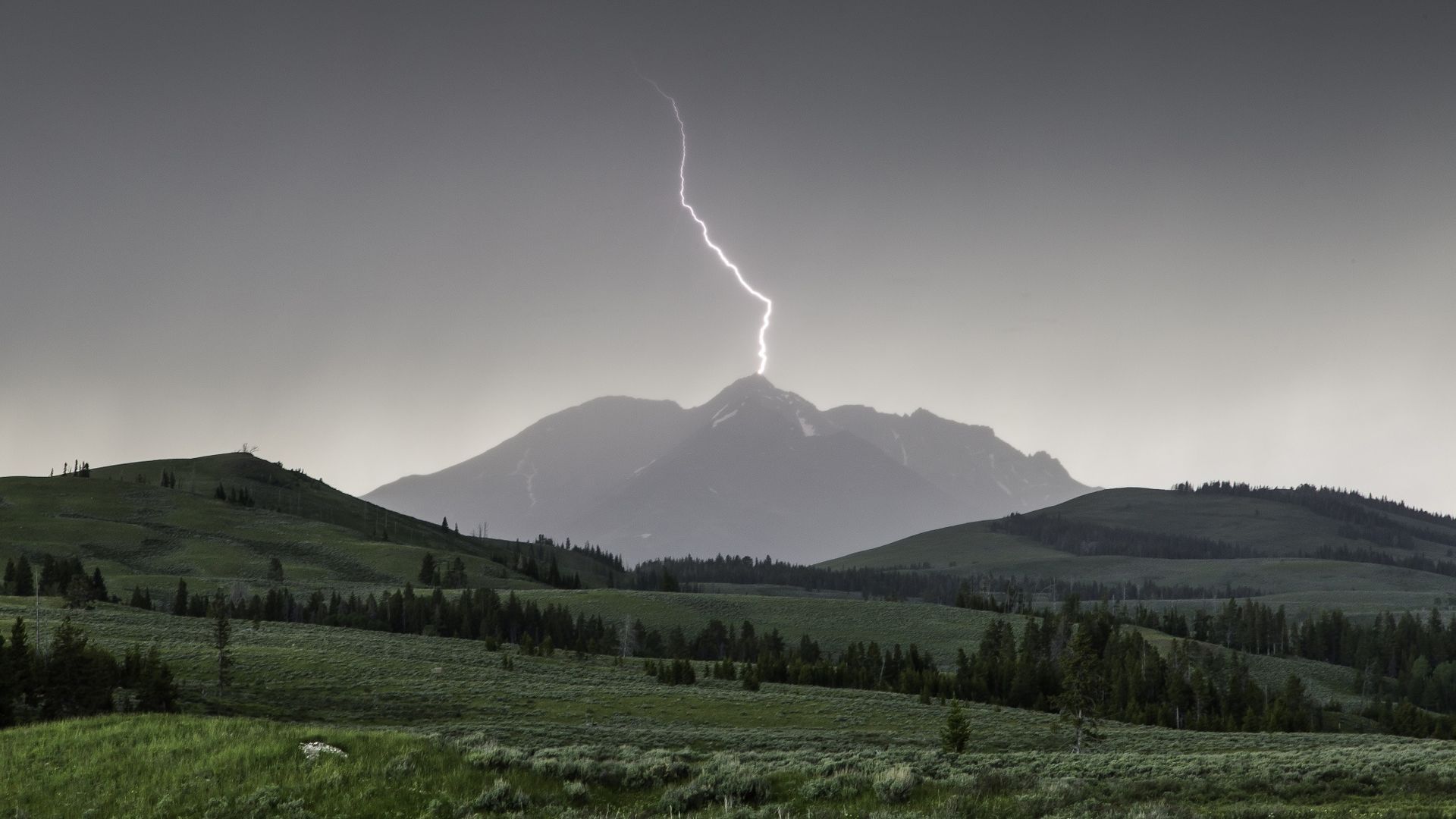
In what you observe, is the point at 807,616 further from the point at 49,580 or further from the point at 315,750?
the point at 315,750

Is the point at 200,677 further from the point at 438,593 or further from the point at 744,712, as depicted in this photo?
the point at 438,593

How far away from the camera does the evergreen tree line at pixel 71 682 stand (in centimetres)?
4131

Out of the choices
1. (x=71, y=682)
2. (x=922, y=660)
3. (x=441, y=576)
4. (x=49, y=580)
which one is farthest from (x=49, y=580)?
(x=922, y=660)

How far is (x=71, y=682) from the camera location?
4484 cm

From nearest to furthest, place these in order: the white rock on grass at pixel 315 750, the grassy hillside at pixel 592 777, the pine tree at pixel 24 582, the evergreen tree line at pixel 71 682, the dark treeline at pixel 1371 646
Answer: the grassy hillside at pixel 592 777, the white rock on grass at pixel 315 750, the evergreen tree line at pixel 71 682, the pine tree at pixel 24 582, the dark treeline at pixel 1371 646

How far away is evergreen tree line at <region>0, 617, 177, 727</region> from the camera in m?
41.3

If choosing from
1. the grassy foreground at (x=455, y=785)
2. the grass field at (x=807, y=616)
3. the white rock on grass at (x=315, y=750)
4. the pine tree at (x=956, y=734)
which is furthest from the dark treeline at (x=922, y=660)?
the white rock on grass at (x=315, y=750)

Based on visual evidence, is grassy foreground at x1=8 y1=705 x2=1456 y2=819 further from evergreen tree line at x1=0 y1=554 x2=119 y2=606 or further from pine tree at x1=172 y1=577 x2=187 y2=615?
pine tree at x1=172 y1=577 x2=187 y2=615

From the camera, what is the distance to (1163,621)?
190000mm

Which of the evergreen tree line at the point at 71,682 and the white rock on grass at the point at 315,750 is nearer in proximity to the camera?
the white rock on grass at the point at 315,750

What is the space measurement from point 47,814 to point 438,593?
434 ft

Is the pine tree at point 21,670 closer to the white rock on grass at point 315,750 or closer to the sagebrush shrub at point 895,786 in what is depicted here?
the white rock on grass at point 315,750

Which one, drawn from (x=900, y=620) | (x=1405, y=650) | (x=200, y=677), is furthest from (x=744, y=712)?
(x=1405, y=650)

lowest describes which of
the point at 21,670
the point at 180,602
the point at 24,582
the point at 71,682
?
the point at 180,602
